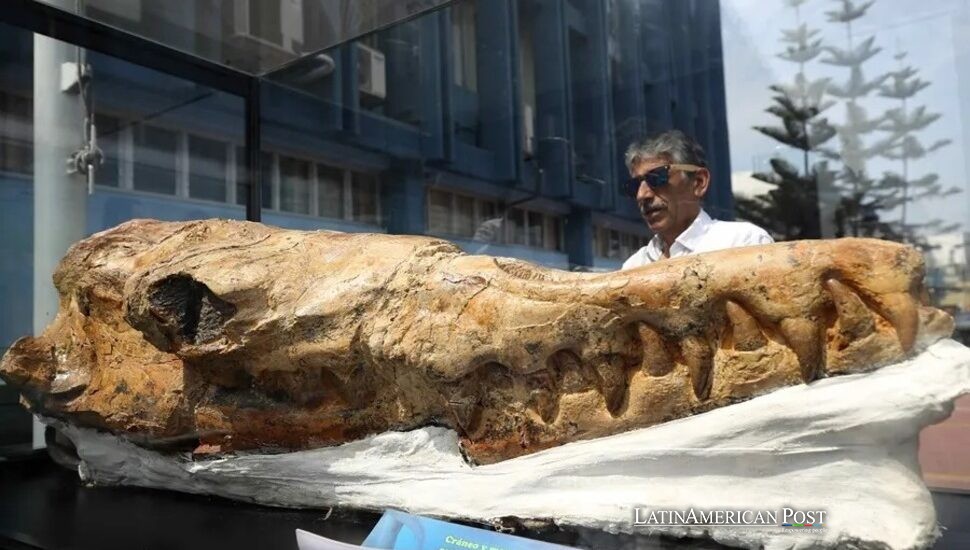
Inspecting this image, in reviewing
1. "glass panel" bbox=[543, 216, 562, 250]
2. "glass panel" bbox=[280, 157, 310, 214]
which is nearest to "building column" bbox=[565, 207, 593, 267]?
"glass panel" bbox=[543, 216, 562, 250]

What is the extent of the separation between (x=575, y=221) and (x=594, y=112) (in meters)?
0.69

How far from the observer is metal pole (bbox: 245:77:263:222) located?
15.6 feet

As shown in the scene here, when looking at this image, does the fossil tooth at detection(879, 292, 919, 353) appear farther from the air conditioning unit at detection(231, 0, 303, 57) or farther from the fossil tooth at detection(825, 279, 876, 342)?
the air conditioning unit at detection(231, 0, 303, 57)

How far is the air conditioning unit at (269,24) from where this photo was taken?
3922 mm

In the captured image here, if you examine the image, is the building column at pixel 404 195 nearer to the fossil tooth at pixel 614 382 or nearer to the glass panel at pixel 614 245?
the glass panel at pixel 614 245

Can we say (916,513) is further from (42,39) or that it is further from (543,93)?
(42,39)

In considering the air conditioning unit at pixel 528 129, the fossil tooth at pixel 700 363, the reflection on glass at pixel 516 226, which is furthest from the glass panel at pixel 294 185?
the fossil tooth at pixel 700 363

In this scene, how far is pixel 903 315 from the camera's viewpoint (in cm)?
156

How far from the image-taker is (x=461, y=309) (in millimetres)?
1999

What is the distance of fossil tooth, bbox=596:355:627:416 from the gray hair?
0.92 meters

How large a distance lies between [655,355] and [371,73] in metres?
3.88

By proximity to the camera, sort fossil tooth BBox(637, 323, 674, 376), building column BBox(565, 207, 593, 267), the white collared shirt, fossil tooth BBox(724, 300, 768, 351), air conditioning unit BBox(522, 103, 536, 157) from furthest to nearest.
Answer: air conditioning unit BBox(522, 103, 536, 157), building column BBox(565, 207, 593, 267), the white collared shirt, fossil tooth BBox(637, 323, 674, 376), fossil tooth BBox(724, 300, 768, 351)

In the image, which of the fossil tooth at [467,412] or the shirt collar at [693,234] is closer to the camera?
the fossil tooth at [467,412]

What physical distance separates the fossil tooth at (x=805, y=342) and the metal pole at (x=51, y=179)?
3.82 metres
